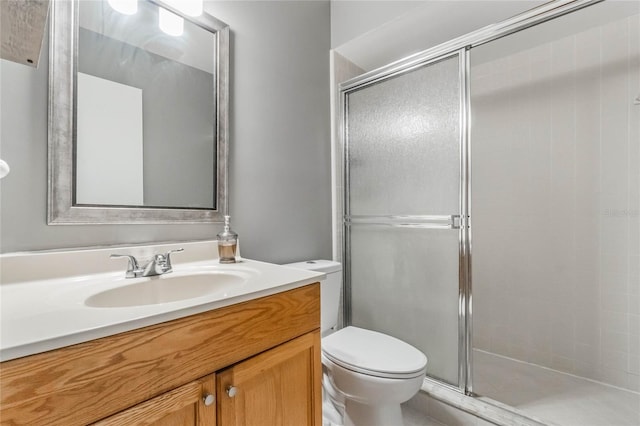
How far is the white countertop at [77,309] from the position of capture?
48 cm

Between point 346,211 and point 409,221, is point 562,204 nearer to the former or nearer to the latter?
point 409,221

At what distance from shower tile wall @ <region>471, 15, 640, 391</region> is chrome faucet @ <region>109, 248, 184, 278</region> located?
2024mm

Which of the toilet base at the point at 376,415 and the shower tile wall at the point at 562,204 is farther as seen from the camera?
the shower tile wall at the point at 562,204

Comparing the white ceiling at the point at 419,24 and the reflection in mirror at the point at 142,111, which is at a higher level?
the white ceiling at the point at 419,24

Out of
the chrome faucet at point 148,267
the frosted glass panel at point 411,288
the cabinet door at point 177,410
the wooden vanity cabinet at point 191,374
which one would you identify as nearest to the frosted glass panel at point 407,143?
the frosted glass panel at point 411,288

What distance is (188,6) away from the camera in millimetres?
1210

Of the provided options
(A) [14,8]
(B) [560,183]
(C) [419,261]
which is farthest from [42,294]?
(B) [560,183]

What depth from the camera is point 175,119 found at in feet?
3.99

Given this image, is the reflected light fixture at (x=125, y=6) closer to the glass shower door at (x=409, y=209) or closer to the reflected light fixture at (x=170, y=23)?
the reflected light fixture at (x=170, y=23)

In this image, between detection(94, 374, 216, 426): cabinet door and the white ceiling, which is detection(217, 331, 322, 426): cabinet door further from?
the white ceiling

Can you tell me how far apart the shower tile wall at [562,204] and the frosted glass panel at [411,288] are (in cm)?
82

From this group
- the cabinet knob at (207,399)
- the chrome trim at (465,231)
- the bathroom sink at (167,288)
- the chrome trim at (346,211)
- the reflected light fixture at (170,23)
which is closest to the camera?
the cabinet knob at (207,399)

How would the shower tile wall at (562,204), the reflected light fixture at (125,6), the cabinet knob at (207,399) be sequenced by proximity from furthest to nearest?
the shower tile wall at (562,204) → the reflected light fixture at (125,6) → the cabinet knob at (207,399)

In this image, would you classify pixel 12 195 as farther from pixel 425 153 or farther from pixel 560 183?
pixel 560 183
